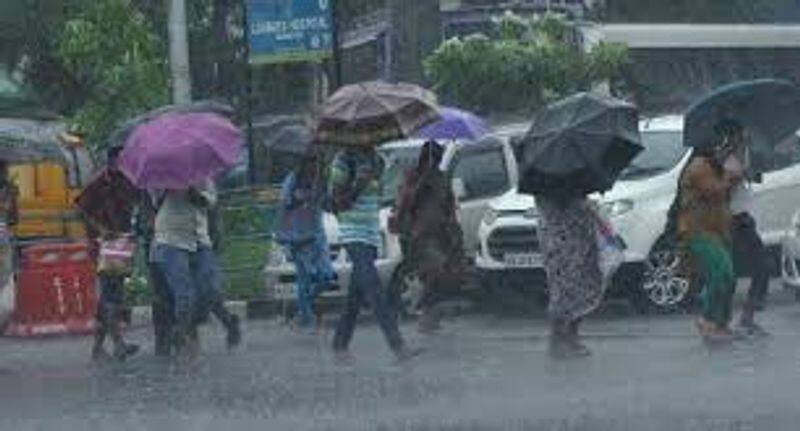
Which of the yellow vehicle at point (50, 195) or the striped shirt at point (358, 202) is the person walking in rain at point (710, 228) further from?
the yellow vehicle at point (50, 195)

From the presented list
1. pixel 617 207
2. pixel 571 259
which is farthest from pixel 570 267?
pixel 617 207

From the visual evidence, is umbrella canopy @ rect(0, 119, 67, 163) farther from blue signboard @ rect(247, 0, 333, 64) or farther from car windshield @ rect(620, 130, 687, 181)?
car windshield @ rect(620, 130, 687, 181)

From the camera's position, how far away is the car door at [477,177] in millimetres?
Result: 17547

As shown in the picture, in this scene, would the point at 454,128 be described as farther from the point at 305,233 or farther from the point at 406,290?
the point at 406,290

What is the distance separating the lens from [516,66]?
2147cm

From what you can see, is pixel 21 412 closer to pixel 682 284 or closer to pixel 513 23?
pixel 682 284

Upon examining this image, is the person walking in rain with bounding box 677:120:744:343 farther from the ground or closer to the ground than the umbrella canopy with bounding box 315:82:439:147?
closer to the ground

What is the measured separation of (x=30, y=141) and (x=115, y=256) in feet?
23.9

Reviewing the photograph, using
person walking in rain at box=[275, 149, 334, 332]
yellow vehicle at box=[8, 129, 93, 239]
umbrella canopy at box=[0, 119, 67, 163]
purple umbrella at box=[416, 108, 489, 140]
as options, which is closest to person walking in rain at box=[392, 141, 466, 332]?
purple umbrella at box=[416, 108, 489, 140]

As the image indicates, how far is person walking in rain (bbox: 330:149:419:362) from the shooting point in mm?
13109

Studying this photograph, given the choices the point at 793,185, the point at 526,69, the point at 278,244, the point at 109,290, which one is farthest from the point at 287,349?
the point at 526,69

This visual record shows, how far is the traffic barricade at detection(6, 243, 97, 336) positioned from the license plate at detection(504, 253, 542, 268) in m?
3.92

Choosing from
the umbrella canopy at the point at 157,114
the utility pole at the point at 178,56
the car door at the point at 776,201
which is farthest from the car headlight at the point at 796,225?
the utility pole at the point at 178,56

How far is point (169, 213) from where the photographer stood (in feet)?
44.8
